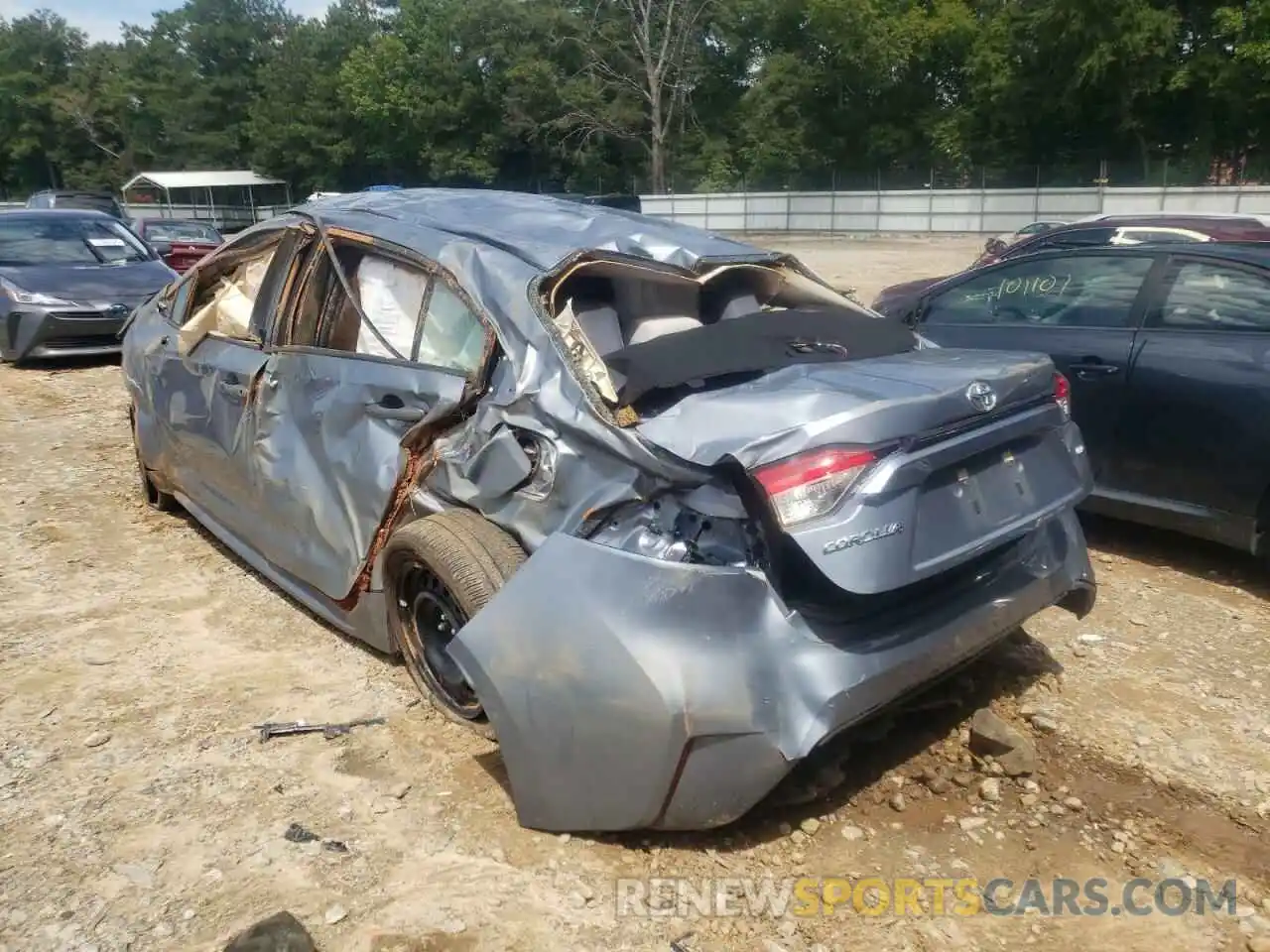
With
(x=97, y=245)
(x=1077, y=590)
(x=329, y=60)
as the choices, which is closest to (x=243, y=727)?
(x=1077, y=590)

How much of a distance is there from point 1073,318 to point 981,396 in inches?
105

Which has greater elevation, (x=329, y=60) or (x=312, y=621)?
(x=329, y=60)

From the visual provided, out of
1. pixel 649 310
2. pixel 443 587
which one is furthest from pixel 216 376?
pixel 649 310

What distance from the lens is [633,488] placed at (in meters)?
2.74

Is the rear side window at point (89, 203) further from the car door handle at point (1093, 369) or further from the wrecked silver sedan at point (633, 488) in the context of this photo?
the car door handle at point (1093, 369)

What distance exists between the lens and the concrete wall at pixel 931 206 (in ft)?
103

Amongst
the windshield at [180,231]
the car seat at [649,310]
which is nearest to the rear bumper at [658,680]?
the car seat at [649,310]

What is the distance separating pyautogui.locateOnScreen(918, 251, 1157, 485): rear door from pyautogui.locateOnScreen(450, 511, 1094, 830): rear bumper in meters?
2.60

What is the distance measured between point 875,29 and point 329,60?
3591 centimetres

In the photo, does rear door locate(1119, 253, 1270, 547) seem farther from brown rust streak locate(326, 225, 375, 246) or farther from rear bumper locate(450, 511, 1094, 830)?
brown rust streak locate(326, 225, 375, 246)

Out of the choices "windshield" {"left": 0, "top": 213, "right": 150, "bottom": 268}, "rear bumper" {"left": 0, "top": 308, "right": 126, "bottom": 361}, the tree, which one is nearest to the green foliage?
the tree

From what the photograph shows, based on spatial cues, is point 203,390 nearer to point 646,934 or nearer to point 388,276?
point 388,276

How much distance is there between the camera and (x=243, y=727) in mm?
3506

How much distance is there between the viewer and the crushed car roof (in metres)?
3.44
